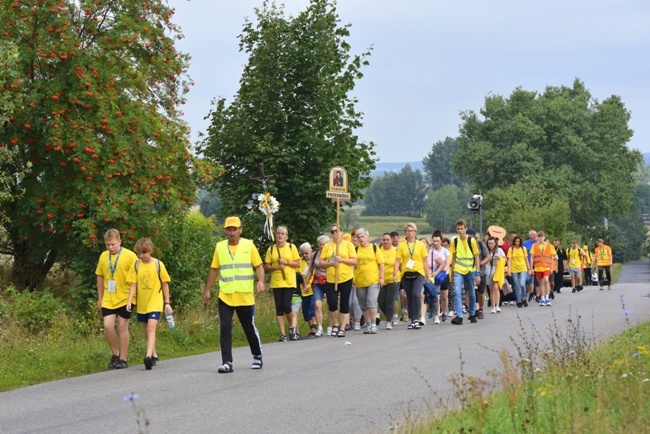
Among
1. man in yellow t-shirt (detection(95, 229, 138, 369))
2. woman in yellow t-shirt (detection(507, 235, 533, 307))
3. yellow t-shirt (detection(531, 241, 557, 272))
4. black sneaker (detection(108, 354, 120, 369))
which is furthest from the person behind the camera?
yellow t-shirt (detection(531, 241, 557, 272))

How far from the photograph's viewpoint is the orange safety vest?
92.4 ft

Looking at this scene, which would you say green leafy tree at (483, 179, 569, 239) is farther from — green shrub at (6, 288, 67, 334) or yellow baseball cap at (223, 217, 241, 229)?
yellow baseball cap at (223, 217, 241, 229)

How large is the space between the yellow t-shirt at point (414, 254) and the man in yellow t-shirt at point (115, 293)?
6966 millimetres

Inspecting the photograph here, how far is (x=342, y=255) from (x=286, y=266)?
4.84 ft

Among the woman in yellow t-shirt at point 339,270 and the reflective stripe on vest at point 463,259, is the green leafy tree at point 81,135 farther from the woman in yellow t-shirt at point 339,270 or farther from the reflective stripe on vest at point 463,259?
the reflective stripe on vest at point 463,259

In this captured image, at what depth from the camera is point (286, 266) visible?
17422mm

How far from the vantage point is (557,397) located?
835 centimetres

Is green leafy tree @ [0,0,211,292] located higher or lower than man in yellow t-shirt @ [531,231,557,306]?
higher

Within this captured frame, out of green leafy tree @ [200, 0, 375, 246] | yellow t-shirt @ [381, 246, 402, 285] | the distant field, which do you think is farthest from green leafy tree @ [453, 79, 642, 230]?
the distant field

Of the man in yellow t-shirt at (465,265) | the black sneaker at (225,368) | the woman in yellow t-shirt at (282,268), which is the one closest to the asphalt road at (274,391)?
the black sneaker at (225,368)

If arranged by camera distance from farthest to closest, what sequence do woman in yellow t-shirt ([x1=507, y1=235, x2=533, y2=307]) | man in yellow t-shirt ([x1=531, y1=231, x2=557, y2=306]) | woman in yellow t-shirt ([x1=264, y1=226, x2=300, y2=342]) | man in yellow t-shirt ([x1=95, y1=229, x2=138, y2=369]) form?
1. man in yellow t-shirt ([x1=531, y1=231, x2=557, y2=306])
2. woman in yellow t-shirt ([x1=507, y1=235, x2=533, y2=307])
3. woman in yellow t-shirt ([x1=264, y1=226, x2=300, y2=342])
4. man in yellow t-shirt ([x1=95, y1=229, x2=138, y2=369])

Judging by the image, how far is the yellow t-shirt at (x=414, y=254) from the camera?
64.8ft

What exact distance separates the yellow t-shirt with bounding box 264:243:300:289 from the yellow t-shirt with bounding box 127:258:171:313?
3420mm

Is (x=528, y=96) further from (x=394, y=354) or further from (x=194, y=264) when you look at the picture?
(x=394, y=354)
